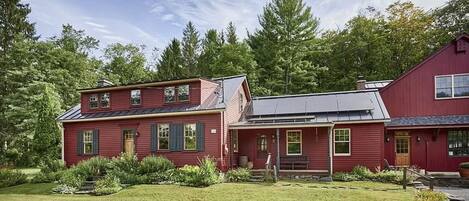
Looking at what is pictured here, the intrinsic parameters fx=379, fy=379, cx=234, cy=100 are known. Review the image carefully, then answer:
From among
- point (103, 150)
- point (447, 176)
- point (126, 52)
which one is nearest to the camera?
point (447, 176)

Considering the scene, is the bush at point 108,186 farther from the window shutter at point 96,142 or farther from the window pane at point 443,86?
the window pane at point 443,86

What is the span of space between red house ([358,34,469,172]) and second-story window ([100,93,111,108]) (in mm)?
16520

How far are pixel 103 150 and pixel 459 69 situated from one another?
2083cm

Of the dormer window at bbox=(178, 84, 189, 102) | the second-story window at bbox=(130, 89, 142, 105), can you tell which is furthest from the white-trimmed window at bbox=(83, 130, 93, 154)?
the dormer window at bbox=(178, 84, 189, 102)

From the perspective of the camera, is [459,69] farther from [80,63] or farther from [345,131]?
[80,63]

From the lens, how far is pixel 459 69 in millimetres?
20844

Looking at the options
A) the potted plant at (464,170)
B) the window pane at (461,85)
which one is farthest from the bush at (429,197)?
the window pane at (461,85)

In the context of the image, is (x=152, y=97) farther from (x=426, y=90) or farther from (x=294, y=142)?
(x=426, y=90)

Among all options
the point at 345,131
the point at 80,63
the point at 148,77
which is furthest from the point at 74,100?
the point at 345,131

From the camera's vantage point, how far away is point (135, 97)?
74.5 ft

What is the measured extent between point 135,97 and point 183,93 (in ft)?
11.3

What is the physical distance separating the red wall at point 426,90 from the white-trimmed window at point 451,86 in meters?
0.22

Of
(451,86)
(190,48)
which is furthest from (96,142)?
(190,48)

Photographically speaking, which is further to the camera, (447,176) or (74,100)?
(74,100)
